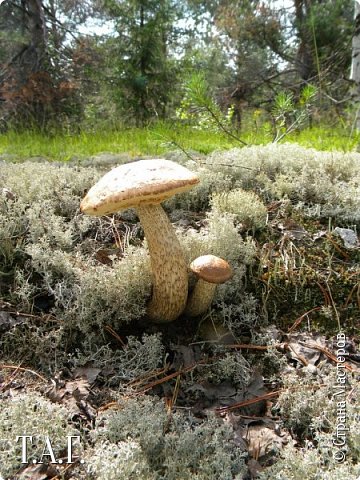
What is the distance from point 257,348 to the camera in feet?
8.52

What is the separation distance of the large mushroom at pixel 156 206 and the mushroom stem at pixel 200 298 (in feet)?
0.22

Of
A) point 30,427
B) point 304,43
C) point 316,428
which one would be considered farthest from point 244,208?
point 304,43

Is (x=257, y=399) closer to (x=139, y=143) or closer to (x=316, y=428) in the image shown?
(x=316, y=428)

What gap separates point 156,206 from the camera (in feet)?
8.04

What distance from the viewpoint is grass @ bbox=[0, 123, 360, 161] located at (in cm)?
508

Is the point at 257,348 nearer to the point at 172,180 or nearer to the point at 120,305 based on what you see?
the point at 120,305

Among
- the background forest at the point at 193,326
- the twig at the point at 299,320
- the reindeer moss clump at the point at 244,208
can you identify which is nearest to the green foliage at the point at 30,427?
the background forest at the point at 193,326

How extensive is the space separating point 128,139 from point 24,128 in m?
3.03

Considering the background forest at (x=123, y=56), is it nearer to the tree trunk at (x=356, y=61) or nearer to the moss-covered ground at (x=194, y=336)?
the tree trunk at (x=356, y=61)

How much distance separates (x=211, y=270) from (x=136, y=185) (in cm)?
69

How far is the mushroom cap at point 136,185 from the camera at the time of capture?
1.97 meters

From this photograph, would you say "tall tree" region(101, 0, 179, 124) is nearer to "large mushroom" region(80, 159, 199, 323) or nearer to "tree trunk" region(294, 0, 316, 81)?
"tree trunk" region(294, 0, 316, 81)

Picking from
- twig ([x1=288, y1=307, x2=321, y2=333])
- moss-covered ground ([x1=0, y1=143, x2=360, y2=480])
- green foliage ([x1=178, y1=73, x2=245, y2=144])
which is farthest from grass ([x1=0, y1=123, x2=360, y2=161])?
twig ([x1=288, y1=307, x2=321, y2=333])

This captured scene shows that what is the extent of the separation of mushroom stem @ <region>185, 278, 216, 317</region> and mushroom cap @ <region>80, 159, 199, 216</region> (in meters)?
0.75
